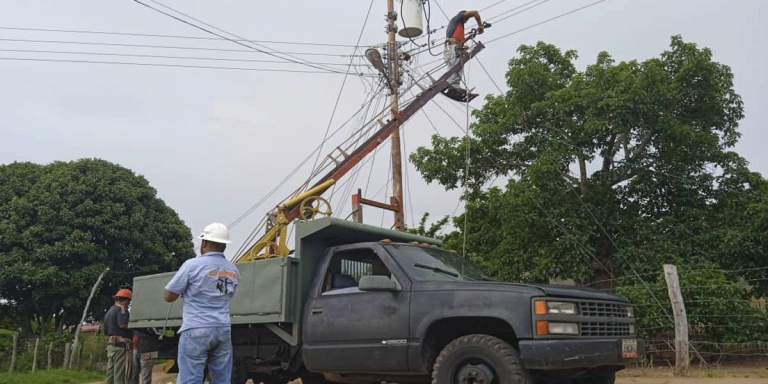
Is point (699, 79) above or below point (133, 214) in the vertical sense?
above

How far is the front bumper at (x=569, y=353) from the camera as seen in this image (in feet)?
18.1

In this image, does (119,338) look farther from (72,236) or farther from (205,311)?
(72,236)

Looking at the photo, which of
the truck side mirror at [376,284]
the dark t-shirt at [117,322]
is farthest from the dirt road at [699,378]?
the truck side mirror at [376,284]

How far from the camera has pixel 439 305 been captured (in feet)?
19.9

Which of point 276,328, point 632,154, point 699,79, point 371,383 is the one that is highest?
point 699,79

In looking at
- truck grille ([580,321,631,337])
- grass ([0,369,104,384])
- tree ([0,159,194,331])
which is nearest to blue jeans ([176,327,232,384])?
truck grille ([580,321,631,337])

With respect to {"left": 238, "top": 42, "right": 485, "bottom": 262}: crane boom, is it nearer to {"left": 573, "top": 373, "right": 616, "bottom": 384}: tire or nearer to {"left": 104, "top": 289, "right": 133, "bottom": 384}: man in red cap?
{"left": 104, "top": 289, "right": 133, "bottom": 384}: man in red cap

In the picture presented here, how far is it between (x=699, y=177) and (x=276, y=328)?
10355 mm

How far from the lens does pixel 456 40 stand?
1633 centimetres

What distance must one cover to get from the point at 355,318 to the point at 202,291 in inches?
69.6

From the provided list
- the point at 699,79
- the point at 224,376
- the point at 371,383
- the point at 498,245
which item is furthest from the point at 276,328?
the point at 699,79

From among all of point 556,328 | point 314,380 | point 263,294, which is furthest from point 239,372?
point 556,328

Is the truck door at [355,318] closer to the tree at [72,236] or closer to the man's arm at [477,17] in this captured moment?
the man's arm at [477,17]

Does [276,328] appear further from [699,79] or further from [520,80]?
[699,79]
